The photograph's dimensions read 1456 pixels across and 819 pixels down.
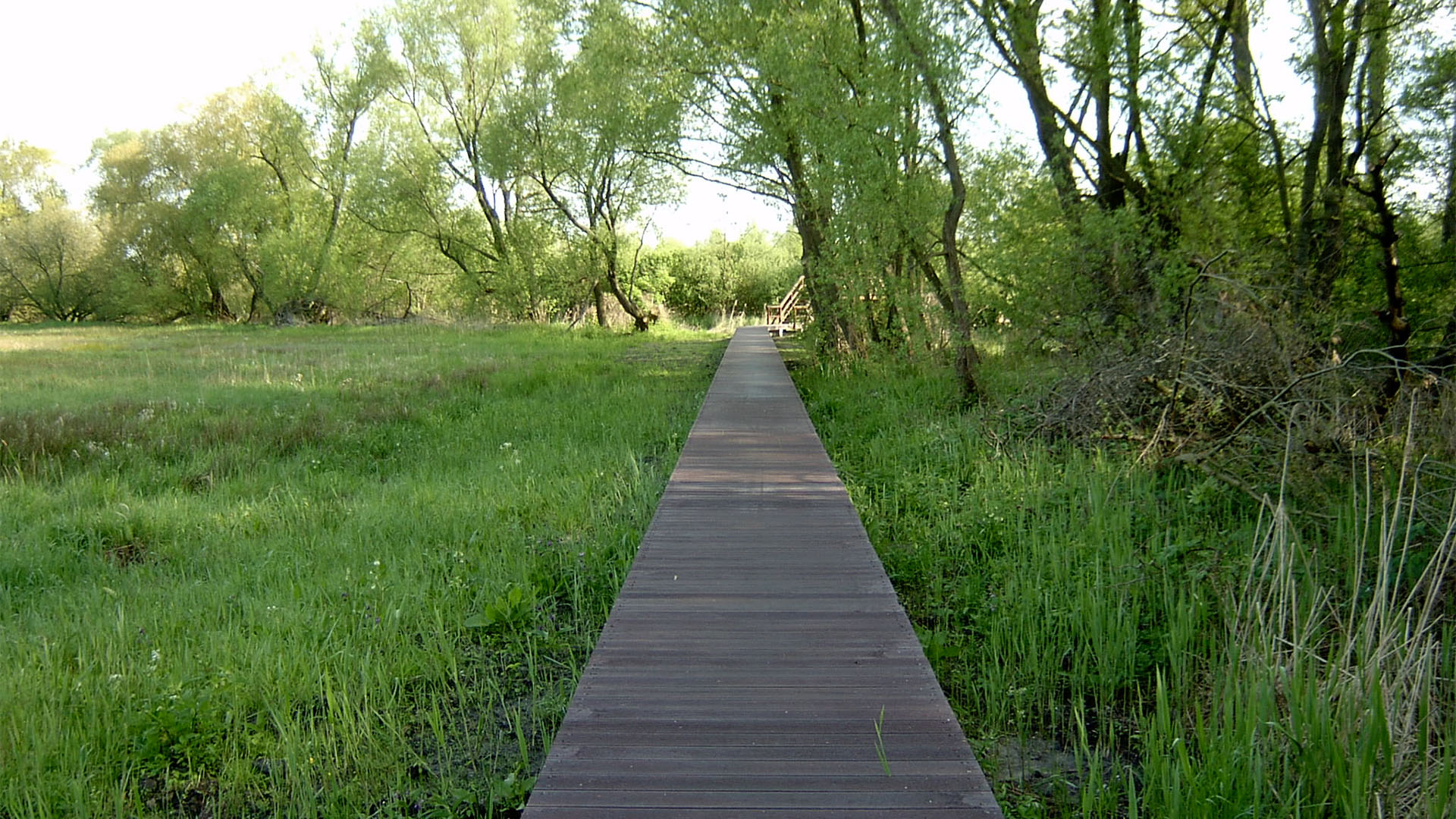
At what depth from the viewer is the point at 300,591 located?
4.29 meters

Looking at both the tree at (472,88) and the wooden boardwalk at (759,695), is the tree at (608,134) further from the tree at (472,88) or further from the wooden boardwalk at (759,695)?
the wooden boardwalk at (759,695)

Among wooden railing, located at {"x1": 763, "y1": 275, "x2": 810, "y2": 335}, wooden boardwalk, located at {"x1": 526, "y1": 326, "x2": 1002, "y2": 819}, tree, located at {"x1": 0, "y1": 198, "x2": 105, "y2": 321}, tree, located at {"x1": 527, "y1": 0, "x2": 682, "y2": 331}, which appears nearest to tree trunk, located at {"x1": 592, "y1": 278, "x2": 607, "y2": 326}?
tree, located at {"x1": 527, "y1": 0, "x2": 682, "y2": 331}

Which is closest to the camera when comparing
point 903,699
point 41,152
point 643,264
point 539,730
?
point 903,699

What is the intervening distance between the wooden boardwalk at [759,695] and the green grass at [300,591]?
430mm

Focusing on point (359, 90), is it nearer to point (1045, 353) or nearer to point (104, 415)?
point (104, 415)

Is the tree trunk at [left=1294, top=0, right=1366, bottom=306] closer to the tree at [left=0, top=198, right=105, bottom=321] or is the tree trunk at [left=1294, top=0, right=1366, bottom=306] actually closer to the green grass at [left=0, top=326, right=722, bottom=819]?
the green grass at [left=0, top=326, right=722, bottom=819]

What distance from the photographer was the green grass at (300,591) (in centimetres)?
291

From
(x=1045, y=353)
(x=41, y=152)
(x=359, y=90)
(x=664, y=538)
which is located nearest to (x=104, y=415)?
(x=664, y=538)

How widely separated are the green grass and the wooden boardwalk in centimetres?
43

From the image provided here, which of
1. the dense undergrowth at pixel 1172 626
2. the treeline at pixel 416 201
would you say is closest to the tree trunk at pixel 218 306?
the treeline at pixel 416 201

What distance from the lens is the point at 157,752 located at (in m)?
2.95

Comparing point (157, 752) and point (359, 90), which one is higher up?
point (359, 90)

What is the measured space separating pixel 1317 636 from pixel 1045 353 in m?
5.48

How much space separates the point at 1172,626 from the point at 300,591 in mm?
4018
